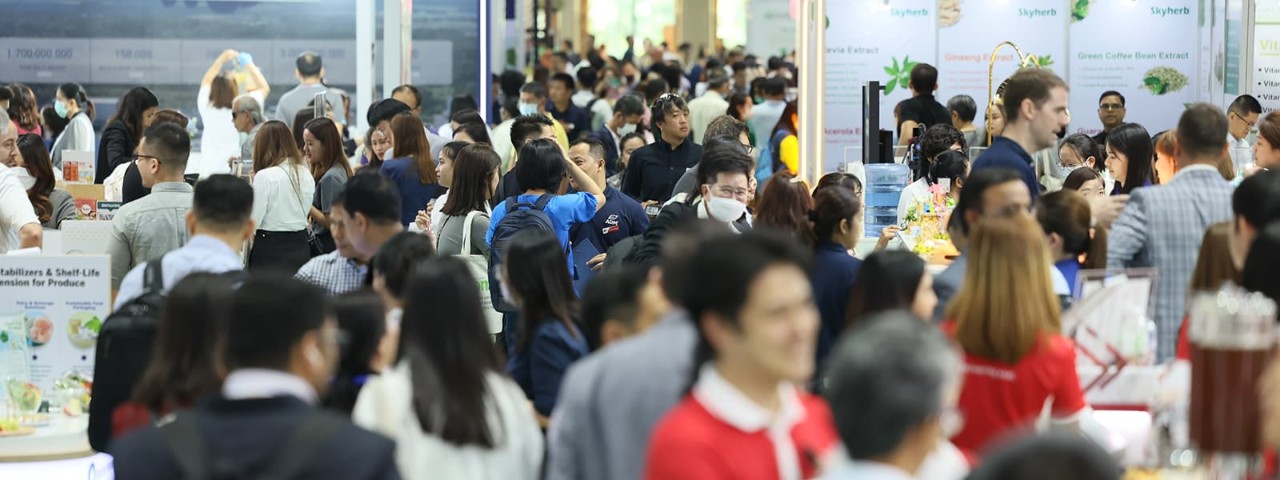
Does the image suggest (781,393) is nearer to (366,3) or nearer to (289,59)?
(366,3)

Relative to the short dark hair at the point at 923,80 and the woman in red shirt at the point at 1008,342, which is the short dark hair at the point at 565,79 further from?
the woman in red shirt at the point at 1008,342

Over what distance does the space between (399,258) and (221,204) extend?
64cm

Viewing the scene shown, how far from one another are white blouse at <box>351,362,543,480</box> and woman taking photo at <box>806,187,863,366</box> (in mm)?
1494

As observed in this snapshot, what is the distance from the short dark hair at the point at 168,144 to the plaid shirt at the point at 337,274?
133cm

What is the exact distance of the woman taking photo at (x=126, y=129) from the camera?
10438 millimetres

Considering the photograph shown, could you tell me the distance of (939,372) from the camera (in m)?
2.56

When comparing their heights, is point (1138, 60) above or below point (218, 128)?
above

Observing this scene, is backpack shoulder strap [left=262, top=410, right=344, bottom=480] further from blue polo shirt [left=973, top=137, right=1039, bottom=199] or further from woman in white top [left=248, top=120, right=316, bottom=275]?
woman in white top [left=248, top=120, right=316, bottom=275]

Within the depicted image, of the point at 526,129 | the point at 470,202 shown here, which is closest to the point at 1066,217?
the point at 470,202

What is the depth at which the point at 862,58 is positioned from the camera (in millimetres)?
12219

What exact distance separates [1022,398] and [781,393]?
108cm

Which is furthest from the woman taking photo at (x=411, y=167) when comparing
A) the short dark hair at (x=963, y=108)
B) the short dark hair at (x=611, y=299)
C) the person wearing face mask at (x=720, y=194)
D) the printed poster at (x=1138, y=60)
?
the printed poster at (x=1138, y=60)

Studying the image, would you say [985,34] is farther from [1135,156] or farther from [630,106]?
[1135,156]

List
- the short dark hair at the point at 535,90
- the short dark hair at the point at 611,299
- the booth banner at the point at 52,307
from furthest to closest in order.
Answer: the short dark hair at the point at 535,90, the booth banner at the point at 52,307, the short dark hair at the point at 611,299
